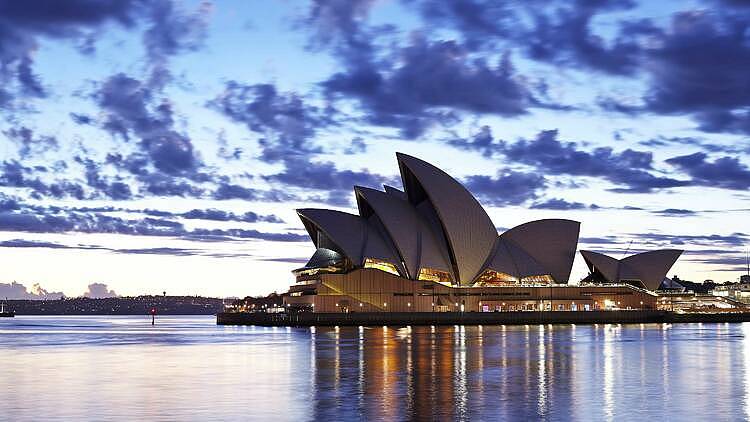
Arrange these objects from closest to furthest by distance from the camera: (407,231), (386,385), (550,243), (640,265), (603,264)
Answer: (386,385)
(407,231)
(550,243)
(603,264)
(640,265)

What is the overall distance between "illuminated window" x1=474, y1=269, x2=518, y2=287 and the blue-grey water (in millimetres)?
55375

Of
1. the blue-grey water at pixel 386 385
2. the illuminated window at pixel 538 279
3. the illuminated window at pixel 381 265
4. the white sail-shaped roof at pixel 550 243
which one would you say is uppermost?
the white sail-shaped roof at pixel 550 243

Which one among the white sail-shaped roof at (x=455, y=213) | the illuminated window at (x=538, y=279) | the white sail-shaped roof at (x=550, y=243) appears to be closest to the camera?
the white sail-shaped roof at (x=455, y=213)

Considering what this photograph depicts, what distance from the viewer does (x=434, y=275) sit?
10494 centimetres

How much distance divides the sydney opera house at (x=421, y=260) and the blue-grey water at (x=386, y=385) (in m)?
50.1

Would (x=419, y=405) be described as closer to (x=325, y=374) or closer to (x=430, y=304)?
(x=325, y=374)

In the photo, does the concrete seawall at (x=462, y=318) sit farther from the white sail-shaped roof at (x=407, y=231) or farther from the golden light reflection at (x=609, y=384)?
the golden light reflection at (x=609, y=384)

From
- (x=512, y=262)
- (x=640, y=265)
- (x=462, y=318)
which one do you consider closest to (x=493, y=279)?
(x=512, y=262)

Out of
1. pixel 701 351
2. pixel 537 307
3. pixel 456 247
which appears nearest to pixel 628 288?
pixel 537 307

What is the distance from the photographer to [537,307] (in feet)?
362

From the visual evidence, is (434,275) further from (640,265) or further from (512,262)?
(640,265)

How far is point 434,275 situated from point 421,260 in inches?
145

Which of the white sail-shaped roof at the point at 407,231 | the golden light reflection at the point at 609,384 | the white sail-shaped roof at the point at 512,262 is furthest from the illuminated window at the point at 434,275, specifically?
the golden light reflection at the point at 609,384

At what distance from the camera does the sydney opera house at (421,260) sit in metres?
101
